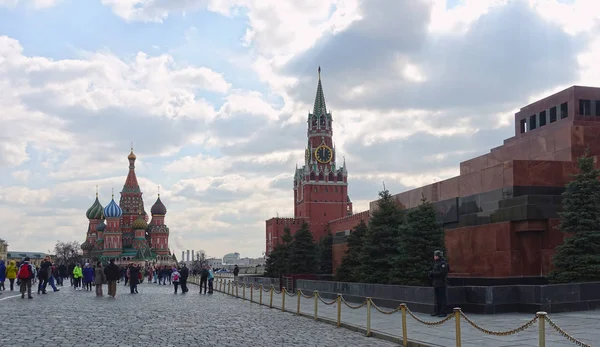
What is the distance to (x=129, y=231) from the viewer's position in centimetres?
11069

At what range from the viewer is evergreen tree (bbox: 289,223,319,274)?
1422 inches

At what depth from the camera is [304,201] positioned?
117 m

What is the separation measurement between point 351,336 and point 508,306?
4611 mm

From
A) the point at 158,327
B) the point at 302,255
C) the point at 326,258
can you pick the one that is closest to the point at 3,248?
the point at 326,258

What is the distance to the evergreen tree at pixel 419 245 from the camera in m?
19.7

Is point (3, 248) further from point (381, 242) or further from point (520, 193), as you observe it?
point (520, 193)

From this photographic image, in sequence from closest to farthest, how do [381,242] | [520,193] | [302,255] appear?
1. [520,193]
2. [381,242]
3. [302,255]

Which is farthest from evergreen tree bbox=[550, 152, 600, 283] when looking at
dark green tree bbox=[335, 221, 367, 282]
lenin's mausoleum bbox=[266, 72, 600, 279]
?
dark green tree bbox=[335, 221, 367, 282]

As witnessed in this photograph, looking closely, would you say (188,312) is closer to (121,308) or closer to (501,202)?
(121,308)

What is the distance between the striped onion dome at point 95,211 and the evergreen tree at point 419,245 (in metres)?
108

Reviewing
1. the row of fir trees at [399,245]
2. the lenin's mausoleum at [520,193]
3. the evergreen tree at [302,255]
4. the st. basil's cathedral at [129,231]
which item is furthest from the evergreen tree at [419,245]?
the st. basil's cathedral at [129,231]

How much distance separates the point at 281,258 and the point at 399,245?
19.0m

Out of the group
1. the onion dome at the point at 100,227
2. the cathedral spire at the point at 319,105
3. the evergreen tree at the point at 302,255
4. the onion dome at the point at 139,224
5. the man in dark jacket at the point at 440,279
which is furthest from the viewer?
the cathedral spire at the point at 319,105

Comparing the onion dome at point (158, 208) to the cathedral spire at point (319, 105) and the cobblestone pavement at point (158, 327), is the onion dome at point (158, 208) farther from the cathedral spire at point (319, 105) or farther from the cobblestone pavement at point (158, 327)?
the cobblestone pavement at point (158, 327)
